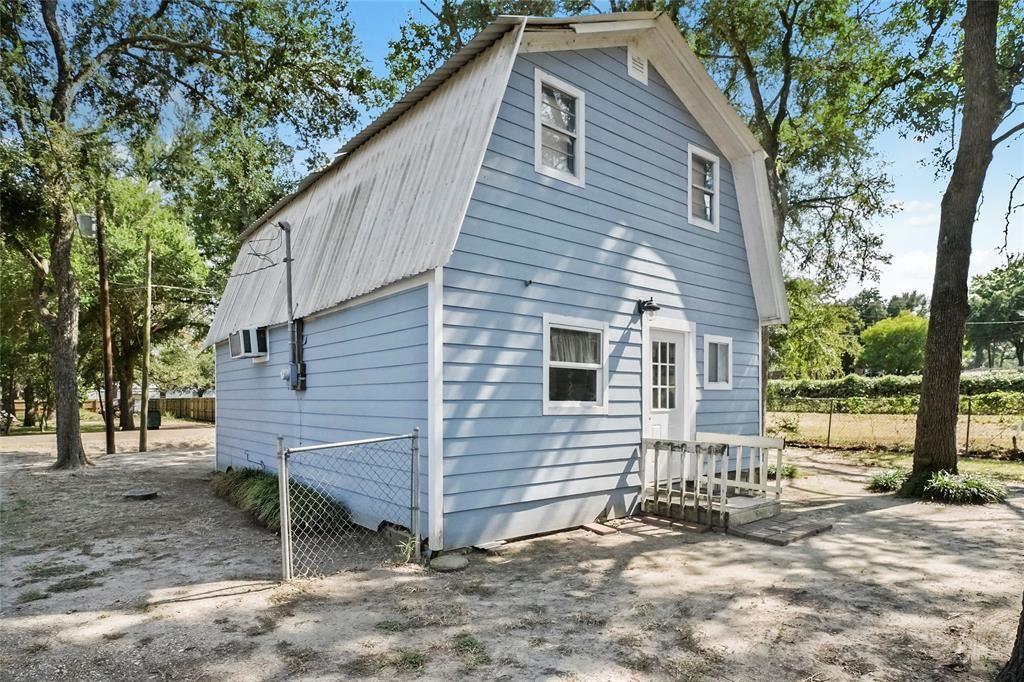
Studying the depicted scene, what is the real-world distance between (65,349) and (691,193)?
1327 cm

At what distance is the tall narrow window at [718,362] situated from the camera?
8211mm

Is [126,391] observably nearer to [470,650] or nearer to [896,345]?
[470,650]

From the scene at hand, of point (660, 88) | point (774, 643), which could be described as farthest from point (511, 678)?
point (660, 88)

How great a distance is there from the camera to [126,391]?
931 inches

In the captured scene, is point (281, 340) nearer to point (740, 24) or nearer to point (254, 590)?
point (254, 590)

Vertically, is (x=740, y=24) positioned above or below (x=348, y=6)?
below

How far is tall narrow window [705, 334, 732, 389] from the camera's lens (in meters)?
8.21

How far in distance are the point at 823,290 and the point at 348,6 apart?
1489cm

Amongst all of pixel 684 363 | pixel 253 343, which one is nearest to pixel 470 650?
pixel 684 363

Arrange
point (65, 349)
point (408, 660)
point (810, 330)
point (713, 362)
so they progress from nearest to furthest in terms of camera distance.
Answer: point (408, 660)
point (713, 362)
point (65, 349)
point (810, 330)

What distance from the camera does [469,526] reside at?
537cm

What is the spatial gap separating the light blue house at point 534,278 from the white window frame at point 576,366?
19mm

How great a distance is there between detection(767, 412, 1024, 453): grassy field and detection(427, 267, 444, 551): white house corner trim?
40.0 ft

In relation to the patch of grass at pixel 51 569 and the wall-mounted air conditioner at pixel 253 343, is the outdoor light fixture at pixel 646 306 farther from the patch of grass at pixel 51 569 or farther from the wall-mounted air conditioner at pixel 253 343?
the patch of grass at pixel 51 569
